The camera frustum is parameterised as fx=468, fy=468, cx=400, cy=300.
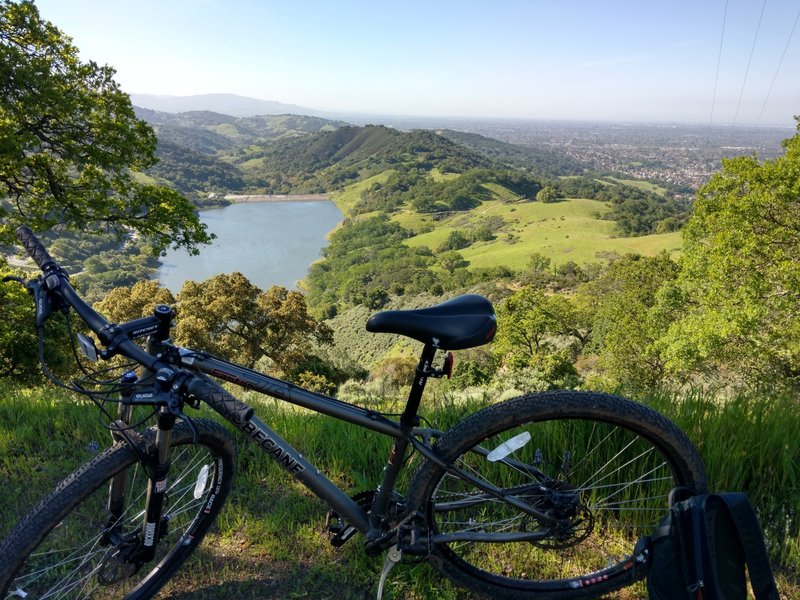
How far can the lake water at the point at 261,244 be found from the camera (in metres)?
76.5

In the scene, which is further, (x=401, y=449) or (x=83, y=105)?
(x=83, y=105)

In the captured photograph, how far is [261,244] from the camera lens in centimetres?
9488

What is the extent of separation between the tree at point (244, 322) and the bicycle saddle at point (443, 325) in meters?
17.3

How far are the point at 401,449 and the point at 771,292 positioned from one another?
48.2ft

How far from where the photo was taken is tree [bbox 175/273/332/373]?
17922 millimetres

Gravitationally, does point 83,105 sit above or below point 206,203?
above

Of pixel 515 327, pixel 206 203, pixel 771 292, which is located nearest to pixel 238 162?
pixel 206 203

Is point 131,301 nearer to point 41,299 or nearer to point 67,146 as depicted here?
point 67,146

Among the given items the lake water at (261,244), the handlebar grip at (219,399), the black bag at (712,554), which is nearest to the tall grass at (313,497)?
the black bag at (712,554)

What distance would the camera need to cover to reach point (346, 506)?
1.82 meters

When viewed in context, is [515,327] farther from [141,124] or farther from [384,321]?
[384,321]

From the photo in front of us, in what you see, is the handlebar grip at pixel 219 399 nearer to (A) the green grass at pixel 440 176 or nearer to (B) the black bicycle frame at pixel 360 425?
(B) the black bicycle frame at pixel 360 425

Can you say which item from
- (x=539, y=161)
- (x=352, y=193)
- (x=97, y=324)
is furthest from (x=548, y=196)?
(x=97, y=324)

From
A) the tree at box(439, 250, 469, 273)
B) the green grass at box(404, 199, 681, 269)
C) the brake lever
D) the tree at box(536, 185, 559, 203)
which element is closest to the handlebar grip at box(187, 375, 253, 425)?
the brake lever
